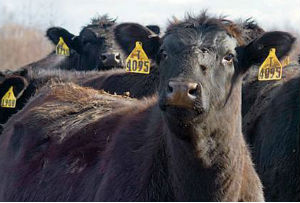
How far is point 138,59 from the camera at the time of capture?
582 cm

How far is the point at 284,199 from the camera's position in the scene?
661cm

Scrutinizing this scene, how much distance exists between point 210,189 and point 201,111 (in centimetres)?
72

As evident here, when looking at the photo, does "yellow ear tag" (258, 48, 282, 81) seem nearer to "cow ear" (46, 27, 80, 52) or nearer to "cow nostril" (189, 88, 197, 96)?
"cow nostril" (189, 88, 197, 96)

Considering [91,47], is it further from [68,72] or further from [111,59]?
[68,72]

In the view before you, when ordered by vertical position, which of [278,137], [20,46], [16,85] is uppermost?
[20,46]

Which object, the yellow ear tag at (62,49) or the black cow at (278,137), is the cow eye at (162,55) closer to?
the black cow at (278,137)

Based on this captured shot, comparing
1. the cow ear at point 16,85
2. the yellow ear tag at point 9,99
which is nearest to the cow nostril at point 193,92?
the cow ear at point 16,85

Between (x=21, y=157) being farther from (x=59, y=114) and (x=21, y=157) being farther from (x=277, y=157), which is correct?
(x=277, y=157)

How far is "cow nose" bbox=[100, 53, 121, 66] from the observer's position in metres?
11.5

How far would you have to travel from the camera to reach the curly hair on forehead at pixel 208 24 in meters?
5.00

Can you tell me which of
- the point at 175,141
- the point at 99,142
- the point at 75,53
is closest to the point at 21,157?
the point at 99,142

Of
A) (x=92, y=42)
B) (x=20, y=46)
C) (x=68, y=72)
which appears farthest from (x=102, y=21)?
(x=20, y=46)

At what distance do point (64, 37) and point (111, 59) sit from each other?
2.16 meters

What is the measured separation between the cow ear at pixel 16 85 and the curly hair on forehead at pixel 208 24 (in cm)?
396
